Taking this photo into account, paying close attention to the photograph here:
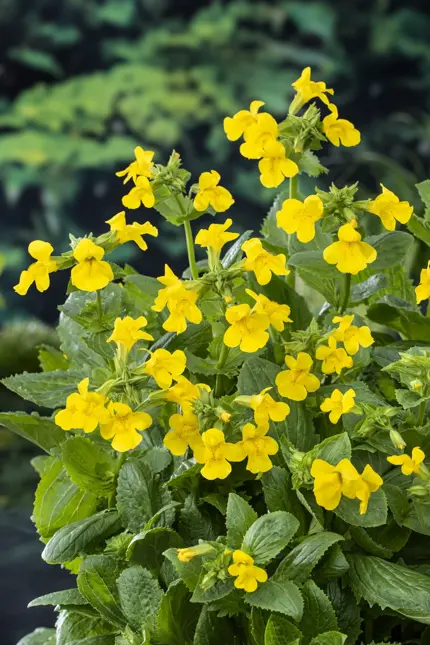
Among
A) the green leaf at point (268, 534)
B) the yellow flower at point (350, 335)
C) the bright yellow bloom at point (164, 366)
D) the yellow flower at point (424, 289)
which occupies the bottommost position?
the green leaf at point (268, 534)

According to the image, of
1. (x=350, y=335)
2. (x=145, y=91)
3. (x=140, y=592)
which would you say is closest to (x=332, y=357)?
(x=350, y=335)

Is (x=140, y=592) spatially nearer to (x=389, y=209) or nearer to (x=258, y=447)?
(x=258, y=447)

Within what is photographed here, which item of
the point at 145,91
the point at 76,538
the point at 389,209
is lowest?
the point at 145,91

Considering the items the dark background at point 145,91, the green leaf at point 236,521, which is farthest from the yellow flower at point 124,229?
the dark background at point 145,91

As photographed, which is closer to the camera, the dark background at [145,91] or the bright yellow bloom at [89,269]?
the bright yellow bloom at [89,269]

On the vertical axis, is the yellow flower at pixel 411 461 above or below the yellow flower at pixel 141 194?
below

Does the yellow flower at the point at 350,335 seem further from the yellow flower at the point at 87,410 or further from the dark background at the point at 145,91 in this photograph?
the dark background at the point at 145,91

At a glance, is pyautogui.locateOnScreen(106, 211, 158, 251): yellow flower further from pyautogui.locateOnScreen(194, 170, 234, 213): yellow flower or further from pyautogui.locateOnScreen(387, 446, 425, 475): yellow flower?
pyautogui.locateOnScreen(387, 446, 425, 475): yellow flower
